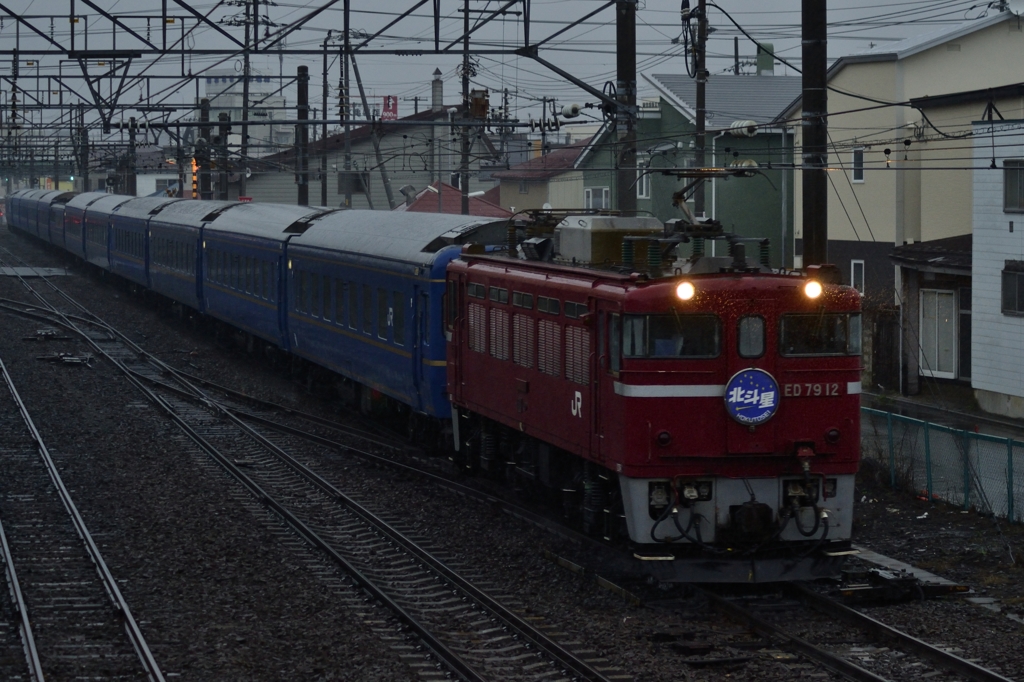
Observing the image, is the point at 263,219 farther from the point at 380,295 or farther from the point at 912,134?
the point at 912,134

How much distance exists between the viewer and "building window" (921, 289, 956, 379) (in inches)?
1107

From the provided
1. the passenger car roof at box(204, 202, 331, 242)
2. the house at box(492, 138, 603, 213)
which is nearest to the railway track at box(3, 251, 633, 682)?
the passenger car roof at box(204, 202, 331, 242)

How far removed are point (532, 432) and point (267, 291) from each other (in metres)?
14.0

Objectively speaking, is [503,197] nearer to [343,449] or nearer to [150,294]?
[150,294]

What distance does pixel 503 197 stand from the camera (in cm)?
6200

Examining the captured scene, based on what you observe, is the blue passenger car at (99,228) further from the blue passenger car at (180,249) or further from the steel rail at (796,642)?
the steel rail at (796,642)

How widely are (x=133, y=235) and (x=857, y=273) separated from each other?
72.0 feet

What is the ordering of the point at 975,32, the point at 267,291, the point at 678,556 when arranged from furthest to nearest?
the point at 975,32, the point at 267,291, the point at 678,556

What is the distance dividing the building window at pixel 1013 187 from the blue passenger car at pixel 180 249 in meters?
17.9

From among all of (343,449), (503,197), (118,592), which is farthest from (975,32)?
(503,197)

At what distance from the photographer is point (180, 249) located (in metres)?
35.5

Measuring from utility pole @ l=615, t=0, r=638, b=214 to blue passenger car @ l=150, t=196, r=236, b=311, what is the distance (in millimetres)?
15811

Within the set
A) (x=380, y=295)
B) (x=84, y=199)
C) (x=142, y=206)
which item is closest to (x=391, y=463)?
(x=380, y=295)

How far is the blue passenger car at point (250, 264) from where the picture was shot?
26.2 m
